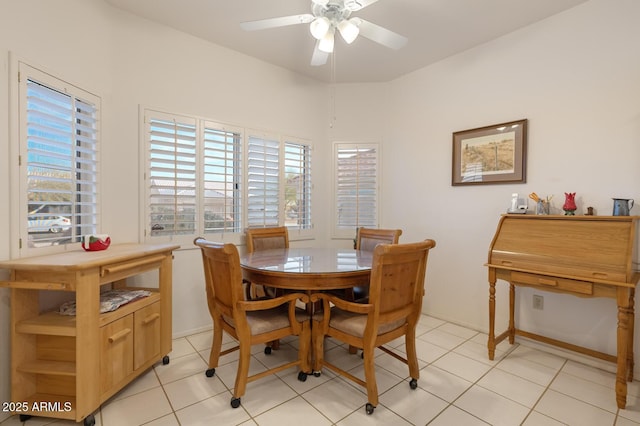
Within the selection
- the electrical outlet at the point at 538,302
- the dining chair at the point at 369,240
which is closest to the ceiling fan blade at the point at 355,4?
the dining chair at the point at 369,240

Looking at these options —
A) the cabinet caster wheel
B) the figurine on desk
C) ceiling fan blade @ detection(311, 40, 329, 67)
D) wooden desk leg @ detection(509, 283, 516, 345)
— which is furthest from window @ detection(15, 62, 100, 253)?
the figurine on desk

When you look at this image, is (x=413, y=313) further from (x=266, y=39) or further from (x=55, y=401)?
(x=266, y=39)

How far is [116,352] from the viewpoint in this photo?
1758 millimetres

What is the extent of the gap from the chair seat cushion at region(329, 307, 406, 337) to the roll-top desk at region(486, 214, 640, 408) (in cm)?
102

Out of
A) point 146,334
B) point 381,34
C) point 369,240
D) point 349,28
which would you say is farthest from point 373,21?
point 146,334

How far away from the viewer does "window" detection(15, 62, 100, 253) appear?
1.73 meters

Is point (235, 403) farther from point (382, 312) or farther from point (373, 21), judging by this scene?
point (373, 21)

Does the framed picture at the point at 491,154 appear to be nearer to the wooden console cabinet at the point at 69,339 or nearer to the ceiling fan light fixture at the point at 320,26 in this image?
the ceiling fan light fixture at the point at 320,26

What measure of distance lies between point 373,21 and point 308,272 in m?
2.26

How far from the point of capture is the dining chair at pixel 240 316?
66.7 inches

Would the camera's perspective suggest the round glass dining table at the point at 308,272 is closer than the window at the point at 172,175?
Yes

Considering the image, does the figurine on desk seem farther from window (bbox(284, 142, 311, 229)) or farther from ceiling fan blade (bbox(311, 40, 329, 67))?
window (bbox(284, 142, 311, 229))

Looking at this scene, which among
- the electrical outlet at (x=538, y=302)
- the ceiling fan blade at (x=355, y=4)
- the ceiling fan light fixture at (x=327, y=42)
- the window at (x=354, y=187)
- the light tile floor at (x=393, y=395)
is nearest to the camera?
the light tile floor at (x=393, y=395)

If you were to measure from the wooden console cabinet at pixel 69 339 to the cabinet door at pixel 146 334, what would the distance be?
2 centimetres
